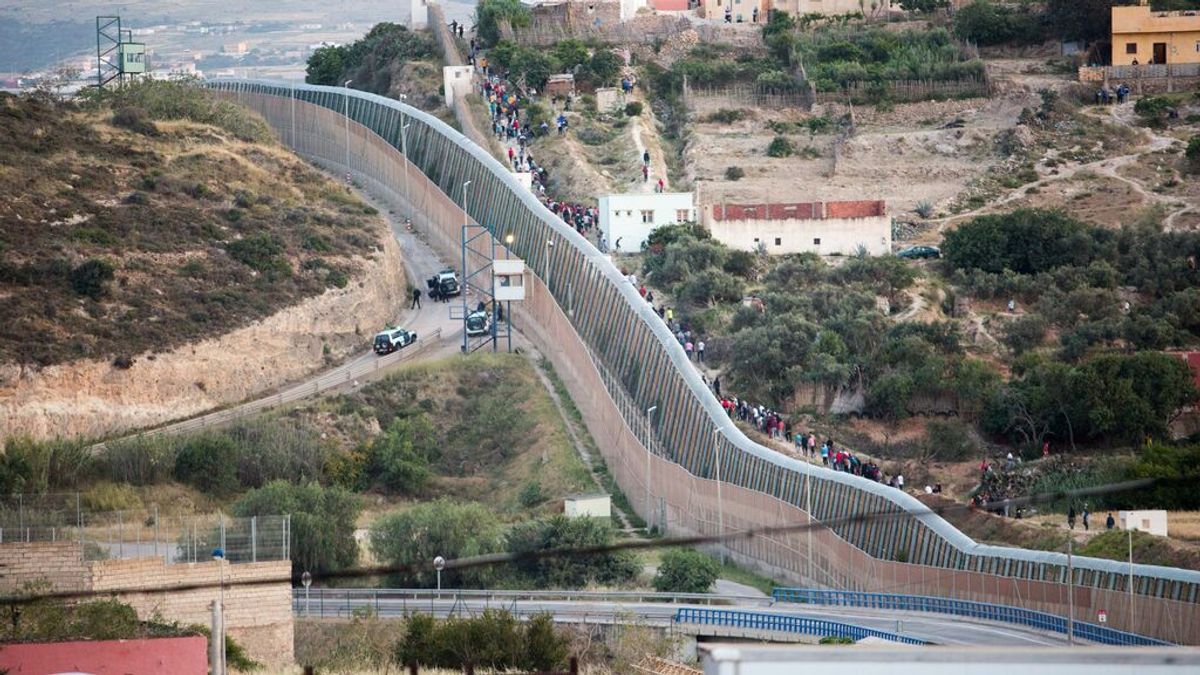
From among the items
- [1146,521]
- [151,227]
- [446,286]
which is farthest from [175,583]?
[151,227]

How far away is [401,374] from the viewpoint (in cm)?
9250

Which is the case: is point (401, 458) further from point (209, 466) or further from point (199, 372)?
point (199, 372)

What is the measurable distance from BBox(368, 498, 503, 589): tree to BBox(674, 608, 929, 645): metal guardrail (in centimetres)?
1057

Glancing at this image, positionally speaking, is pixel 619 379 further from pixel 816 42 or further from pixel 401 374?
pixel 816 42

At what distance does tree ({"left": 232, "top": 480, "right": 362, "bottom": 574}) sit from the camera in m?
72.4

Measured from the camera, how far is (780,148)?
119438mm

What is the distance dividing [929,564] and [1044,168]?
51902mm

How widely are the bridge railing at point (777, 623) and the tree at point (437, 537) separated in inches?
415

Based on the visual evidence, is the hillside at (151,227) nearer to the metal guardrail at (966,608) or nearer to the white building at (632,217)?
the white building at (632,217)

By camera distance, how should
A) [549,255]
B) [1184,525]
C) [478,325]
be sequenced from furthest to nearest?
[478,325], [549,255], [1184,525]

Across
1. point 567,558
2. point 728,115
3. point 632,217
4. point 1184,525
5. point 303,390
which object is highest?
point 728,115

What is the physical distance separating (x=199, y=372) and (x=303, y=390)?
346 centimetres

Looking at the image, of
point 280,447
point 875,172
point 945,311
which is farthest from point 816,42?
point 280,447

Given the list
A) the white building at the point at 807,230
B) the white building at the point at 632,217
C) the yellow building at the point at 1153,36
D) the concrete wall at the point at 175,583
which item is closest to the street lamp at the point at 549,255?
the white building at the point at 632,217
